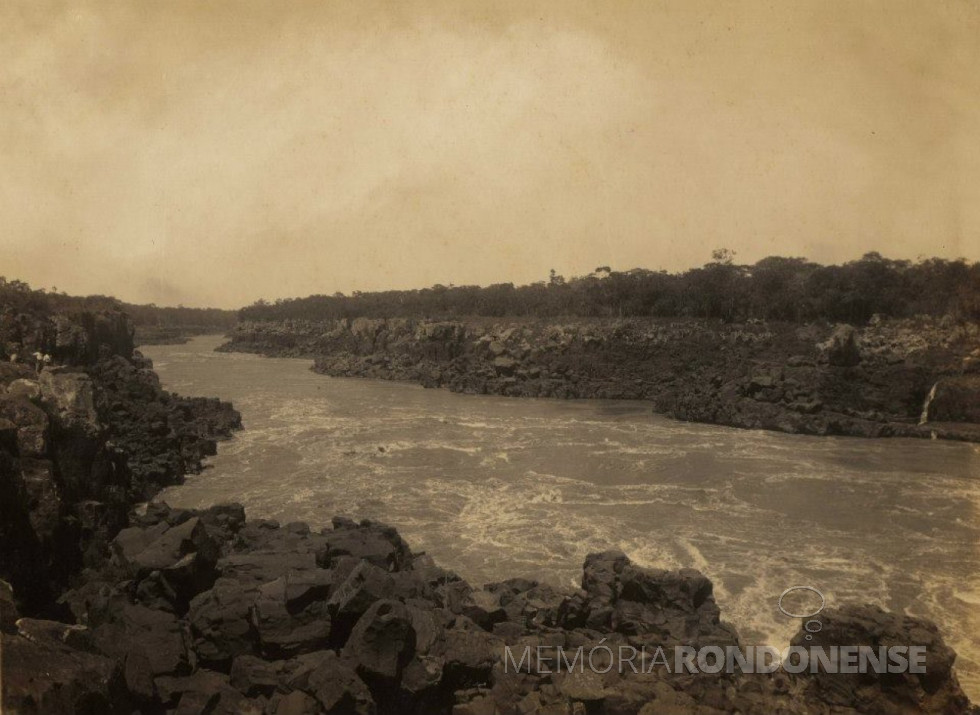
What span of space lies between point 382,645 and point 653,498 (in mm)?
12248

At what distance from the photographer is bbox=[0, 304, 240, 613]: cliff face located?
9344mm

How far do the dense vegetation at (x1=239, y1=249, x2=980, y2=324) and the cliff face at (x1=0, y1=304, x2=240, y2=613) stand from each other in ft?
118

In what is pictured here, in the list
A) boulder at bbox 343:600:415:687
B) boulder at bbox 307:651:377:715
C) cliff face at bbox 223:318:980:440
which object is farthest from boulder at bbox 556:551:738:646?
cliff face at bbox 223:318:980:440

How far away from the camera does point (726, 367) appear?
4106 centimetres

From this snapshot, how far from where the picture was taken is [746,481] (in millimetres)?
19734

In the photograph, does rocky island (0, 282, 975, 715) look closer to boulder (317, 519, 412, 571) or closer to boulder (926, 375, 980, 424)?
boulder (317, 519, 412, 571)

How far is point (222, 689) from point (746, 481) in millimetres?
17045

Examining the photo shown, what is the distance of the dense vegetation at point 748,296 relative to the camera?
155ft

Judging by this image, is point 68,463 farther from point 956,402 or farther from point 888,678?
point 956,402

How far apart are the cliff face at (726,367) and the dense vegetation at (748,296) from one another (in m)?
4.45

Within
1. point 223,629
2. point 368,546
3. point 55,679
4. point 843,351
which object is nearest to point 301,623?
point 223,629

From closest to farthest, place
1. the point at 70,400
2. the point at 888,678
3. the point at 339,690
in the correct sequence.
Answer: the point at 339,690
the point at 888,678
the point at 70,400

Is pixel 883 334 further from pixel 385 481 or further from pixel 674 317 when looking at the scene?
pixel 385 481

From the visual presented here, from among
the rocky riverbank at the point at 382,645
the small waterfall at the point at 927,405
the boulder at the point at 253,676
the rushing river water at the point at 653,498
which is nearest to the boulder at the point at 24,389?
the rocky riverbank at the point at 382,645
